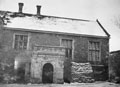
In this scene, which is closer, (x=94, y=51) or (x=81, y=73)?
(x=81, y=73)

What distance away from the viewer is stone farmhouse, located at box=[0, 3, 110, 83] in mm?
15570

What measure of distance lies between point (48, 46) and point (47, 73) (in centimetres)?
259

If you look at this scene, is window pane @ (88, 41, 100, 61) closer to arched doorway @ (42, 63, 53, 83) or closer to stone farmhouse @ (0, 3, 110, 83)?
stone farmhouse @ (0, 3, 110, 83)

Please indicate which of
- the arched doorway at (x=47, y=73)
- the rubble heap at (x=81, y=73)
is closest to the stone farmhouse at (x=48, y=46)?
the arched doorway at (x=47, y=73)

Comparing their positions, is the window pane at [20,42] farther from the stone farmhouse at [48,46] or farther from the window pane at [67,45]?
the window pane at [67,45]

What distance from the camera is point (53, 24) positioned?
67.2 feet

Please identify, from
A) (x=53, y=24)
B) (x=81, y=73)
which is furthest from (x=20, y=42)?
(x=81, y=73)

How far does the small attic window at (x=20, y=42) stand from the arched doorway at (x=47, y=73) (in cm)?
381

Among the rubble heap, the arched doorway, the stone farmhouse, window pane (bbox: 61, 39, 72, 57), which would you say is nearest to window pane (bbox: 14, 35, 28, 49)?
the stone farmhouse

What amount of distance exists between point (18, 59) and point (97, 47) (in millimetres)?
9526

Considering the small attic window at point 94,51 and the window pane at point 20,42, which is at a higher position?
the window pane at point 20,42

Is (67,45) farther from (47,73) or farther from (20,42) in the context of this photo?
(20,42)

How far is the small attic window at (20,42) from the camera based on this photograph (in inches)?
705

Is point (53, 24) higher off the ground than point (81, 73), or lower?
higher
